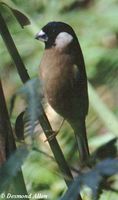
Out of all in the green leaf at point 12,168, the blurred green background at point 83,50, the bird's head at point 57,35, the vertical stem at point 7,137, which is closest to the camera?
the green leaf at point 12,168

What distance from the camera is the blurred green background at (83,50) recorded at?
1.72 metres

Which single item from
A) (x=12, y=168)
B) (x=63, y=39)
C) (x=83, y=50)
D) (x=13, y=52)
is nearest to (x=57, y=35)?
(x=63, y=39)

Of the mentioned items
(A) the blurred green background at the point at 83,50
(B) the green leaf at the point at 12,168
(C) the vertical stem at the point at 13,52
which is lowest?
(A) the blurred green background at the point at 83,50

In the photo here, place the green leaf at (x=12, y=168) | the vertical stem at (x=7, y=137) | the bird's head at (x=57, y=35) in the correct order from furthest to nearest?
1. the bird's head at (x=57, y=35)
2. the vertical stem at (x=7, y=137)
3. the green leaf at (x=12, y=168)

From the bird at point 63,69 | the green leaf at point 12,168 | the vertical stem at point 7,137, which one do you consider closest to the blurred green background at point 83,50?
the bird at point 63,69

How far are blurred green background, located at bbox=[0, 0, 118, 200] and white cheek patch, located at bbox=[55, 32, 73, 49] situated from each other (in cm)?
54

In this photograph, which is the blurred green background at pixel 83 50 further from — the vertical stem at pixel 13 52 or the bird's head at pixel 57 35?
the vertical stem at pixel 13 52

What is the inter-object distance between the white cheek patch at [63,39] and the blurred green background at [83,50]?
21.2 inches

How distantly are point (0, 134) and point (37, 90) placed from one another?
182 millimetres

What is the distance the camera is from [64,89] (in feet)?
3.31

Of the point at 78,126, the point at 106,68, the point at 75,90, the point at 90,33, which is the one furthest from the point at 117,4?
the point at 75,90

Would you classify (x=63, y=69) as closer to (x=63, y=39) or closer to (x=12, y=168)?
(x=63, y=39)

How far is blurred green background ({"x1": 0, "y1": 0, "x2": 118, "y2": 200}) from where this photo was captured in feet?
5.63

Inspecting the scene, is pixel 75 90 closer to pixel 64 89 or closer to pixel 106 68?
pixel 64 89
